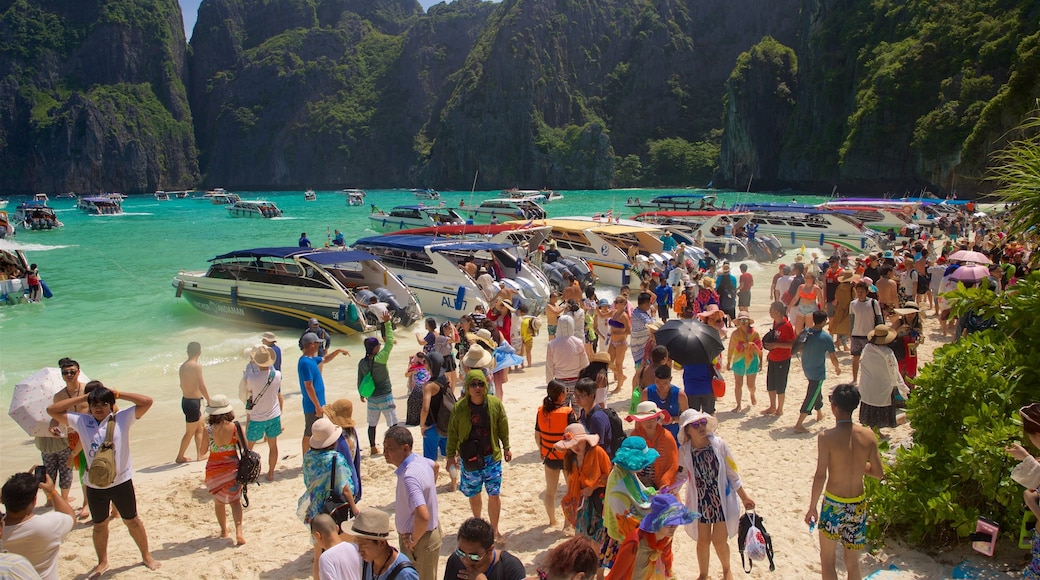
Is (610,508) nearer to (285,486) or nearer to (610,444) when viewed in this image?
(610,444)

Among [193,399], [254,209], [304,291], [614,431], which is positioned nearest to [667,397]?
[614,431]

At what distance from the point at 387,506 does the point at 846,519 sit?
4.14m

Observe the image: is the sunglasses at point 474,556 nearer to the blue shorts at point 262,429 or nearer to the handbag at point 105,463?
the handbag at point 105,463

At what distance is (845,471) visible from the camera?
4.48m

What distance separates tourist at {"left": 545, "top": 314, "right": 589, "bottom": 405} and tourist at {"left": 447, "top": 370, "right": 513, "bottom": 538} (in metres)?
1.96

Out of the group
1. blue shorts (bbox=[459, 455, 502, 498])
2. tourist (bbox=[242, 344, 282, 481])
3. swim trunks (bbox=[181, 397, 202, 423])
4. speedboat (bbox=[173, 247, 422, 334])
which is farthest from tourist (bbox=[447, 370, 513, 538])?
speedboat (bbox=[173, 247, 422, 334])

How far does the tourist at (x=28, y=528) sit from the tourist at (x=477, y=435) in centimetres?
262

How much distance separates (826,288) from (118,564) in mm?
12060

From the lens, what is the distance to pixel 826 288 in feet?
43.7

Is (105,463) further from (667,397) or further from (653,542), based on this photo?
(667,397)

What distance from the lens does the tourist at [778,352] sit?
8.39m

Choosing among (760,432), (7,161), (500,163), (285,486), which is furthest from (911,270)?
(7,161)

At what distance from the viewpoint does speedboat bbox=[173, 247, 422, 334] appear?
590 inches

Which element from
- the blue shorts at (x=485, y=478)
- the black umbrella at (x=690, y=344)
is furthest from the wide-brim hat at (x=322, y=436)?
the black umbrella at (x=690, y=344)
